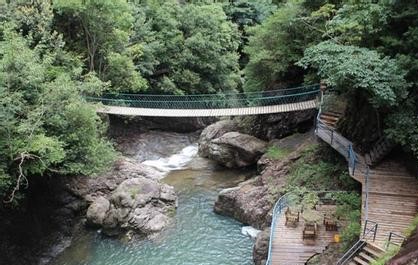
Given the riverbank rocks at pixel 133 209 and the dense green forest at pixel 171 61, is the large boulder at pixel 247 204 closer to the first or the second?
the riverbank rocks at pixel 133 209

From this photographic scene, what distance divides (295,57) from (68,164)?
11793mm

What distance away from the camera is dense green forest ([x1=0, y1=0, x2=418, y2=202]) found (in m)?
13.8

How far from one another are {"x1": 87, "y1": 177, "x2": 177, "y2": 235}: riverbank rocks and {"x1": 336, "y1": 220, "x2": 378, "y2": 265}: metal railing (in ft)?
26.6

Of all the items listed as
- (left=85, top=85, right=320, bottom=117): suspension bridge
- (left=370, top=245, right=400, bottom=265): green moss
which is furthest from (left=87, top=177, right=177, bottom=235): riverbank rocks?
(left=370, top=245, right=400, bottom=265): green moss

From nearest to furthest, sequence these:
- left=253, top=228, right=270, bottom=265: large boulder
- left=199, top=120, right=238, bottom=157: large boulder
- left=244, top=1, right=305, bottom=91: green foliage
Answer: left=253, top=228, right=270, bottom=265: large boulder → left=244, top=1, right=305, bottom=91: green foliage → left=199, top=120, right=238, bottom=157: large boulder

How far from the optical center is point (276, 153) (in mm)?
20453

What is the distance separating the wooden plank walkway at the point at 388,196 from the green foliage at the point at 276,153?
167 inches

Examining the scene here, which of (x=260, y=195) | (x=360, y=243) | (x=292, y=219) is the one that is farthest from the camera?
(x=260, y=195)

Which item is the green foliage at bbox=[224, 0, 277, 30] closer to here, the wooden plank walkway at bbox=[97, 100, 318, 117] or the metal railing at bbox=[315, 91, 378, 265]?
the wooden plank walkway at bbox=[97, 100, 318, 117]

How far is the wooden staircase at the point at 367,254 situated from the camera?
11312 mm

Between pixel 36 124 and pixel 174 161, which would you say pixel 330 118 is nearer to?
pixel 174 161

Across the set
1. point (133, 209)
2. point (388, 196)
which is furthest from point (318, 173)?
point (133, 209)

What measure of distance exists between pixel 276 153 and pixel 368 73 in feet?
26.4

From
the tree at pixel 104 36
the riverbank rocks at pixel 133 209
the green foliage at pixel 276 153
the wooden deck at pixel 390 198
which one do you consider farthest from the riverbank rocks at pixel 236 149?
the wooden deck at pixel 390 198
